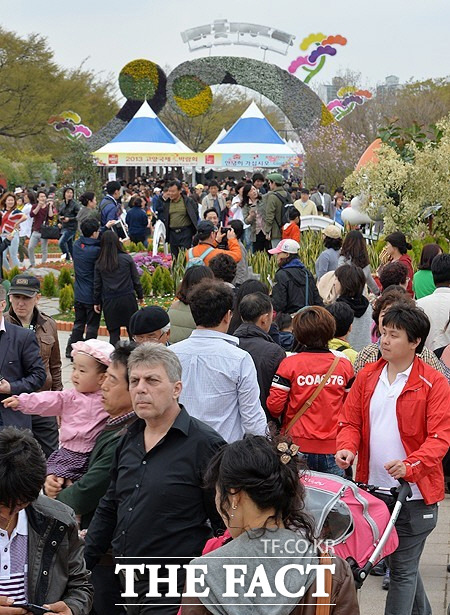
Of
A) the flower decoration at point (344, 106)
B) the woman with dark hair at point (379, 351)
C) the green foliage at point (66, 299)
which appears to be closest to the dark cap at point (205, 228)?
the woman with dark hair at point (379, 351)

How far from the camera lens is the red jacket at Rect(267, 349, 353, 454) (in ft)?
18.7

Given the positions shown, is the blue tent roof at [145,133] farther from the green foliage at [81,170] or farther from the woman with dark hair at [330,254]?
the woman with dark hair at [330,254]

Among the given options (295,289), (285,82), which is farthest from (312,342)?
(285,82)

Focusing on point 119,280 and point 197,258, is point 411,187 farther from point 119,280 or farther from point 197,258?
point 119,280

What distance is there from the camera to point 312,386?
18.8ft

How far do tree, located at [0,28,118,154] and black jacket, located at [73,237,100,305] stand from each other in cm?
4347

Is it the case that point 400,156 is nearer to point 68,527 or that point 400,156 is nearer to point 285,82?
point 68,527

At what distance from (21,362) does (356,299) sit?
307 centimetres

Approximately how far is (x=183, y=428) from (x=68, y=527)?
713mm

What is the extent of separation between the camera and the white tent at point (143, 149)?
30.1 metres

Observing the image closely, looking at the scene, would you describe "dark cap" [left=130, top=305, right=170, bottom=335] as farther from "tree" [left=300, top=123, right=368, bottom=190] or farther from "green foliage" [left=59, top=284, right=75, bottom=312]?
"tree" [left=300, top=123, right=368, bottom=190]

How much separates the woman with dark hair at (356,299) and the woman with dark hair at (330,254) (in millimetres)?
2464

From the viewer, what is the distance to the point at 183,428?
12.7 ft

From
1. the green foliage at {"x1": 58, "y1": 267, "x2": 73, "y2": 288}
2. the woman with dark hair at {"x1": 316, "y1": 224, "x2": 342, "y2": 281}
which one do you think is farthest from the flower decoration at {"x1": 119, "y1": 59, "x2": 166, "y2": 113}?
the woman with dark hair at {"x1": 316, "y1": 224, "x2": 342, "y2": 281}
